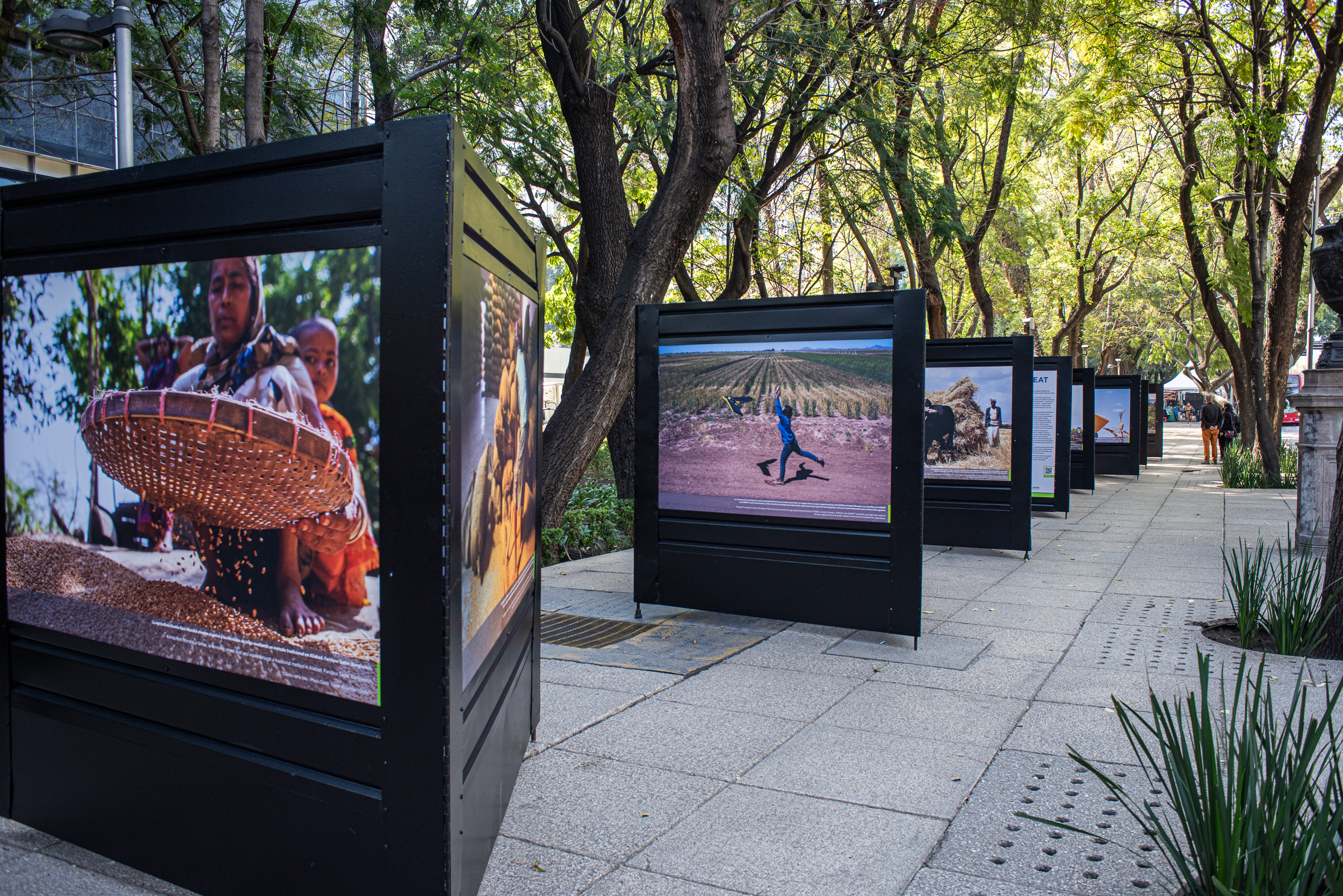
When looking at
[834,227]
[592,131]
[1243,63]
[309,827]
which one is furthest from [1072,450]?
[309,827]

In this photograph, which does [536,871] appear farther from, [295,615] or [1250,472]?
[1250,472]

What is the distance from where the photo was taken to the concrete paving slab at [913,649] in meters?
5.80

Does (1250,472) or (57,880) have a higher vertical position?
(1250,472)

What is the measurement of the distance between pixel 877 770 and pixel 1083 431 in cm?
1479

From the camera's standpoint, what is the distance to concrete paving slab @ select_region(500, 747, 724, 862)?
10.9ft

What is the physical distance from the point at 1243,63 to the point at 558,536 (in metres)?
12.6

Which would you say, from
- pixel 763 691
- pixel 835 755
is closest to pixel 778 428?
pixel 763 691

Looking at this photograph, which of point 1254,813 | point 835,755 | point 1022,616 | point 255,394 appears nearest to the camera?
point 1254,813

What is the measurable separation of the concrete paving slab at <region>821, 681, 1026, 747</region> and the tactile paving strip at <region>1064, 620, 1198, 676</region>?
1.08 meters

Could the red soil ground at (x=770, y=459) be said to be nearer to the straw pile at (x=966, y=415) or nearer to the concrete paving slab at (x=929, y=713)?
the concrete paving slab at (x=929, y=713)

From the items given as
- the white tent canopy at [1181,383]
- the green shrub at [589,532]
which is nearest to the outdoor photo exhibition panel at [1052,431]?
the green shrub at [589,532]

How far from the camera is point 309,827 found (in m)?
2.60

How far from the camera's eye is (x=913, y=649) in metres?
6.12

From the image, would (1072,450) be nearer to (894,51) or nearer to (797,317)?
(894,51)
